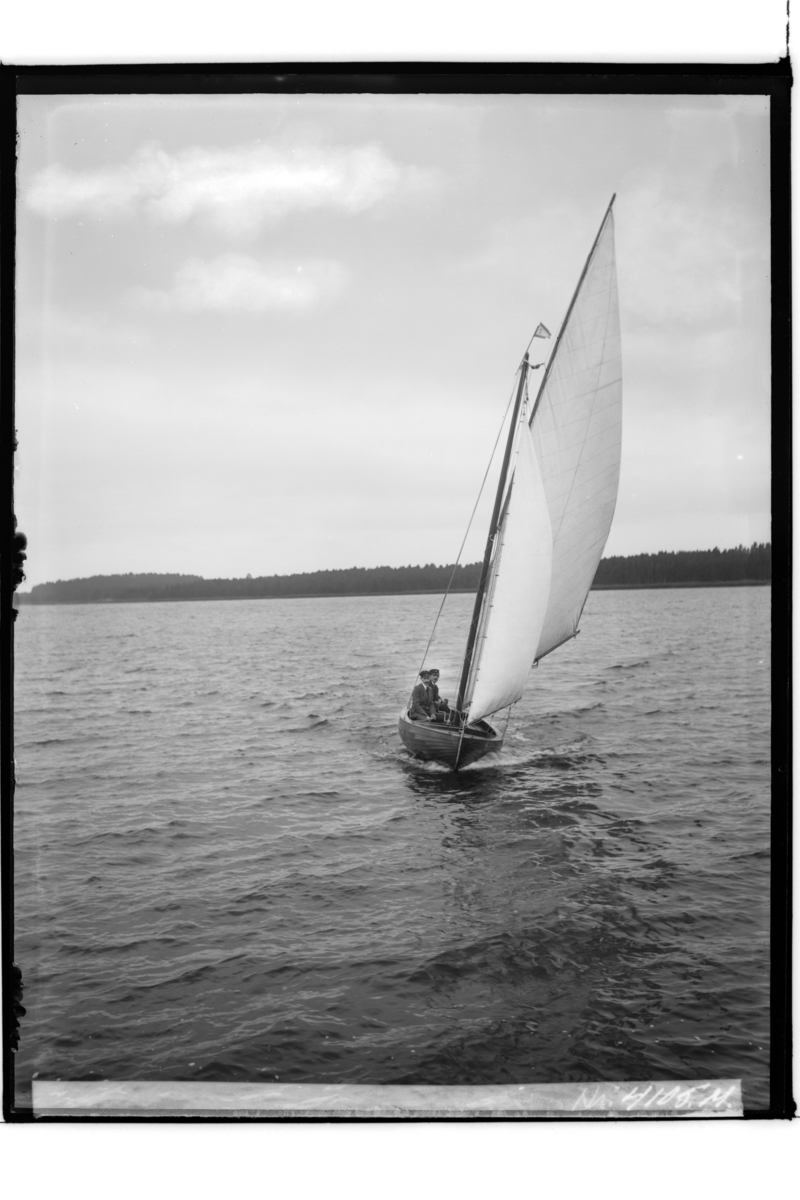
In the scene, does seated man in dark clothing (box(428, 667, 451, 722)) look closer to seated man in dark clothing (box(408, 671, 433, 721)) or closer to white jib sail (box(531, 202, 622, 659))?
seated man in dark clothing (box(408, 671, 433, 721))

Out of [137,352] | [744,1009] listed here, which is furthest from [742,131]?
[744,1009]

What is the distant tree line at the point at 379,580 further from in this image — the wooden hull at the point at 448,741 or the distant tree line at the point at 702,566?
the wooden hull at the point at 448,741

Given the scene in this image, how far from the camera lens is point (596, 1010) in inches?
73.2

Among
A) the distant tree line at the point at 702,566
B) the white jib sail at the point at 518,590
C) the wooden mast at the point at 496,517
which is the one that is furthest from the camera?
the white jib sail at the point at 518,590

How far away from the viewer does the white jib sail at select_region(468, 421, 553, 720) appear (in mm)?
2307

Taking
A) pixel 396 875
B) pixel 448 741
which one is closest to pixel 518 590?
pixel 448 741

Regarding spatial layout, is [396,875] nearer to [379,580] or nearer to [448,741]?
[448,741]

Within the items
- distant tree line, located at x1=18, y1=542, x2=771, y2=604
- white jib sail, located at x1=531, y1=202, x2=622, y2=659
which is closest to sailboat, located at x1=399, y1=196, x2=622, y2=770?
white jib sail, located at x1=531, y1=202, x2=622, y2=659

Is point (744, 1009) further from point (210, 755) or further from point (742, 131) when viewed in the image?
point (742, 131)

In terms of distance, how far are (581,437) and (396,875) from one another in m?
1.62

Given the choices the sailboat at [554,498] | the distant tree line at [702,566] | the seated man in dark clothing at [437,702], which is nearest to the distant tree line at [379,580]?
the distant tree line at [702,566]

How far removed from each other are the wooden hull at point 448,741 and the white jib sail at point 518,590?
20cm

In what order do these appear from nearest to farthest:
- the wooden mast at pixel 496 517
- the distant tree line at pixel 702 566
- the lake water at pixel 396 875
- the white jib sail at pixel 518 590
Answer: the lake water at pixel 396 875, the distant tree line at pixel 702 566, the wooden mast at pixel 496 517, the white jib sail at pixel 518 590

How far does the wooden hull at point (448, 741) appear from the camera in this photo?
2.79 m
